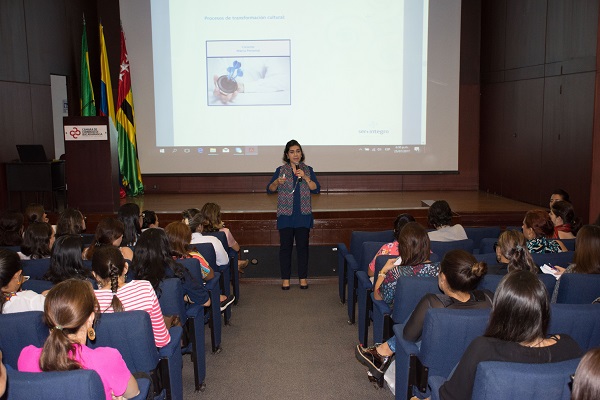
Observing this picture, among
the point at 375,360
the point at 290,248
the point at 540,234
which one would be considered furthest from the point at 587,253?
the point at 290,248

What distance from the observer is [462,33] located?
382 inches

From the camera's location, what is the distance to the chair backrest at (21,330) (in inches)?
94.2

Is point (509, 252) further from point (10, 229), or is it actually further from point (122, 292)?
point (10, 229)

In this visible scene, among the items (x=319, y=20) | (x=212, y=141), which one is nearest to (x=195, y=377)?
(x=212, y=141)

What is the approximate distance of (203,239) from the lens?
457 centimetres

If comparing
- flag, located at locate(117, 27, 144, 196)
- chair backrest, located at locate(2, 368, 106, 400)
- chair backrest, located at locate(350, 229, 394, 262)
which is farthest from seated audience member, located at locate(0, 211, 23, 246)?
flag, located at locate(117, 27, 144, 196)

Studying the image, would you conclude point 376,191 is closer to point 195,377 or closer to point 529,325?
point 195,377

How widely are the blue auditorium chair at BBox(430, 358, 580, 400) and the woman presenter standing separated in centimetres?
391

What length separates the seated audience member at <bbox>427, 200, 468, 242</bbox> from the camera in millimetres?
4555

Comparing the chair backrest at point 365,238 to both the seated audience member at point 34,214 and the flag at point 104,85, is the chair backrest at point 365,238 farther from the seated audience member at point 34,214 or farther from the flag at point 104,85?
the flag at point 104,85

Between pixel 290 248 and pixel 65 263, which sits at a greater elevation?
pixel 65 263

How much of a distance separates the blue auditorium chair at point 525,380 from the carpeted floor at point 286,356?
1762 millimetres

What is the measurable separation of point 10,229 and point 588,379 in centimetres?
411

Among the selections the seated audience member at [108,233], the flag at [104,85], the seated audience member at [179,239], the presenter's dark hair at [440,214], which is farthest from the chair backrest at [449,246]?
the flag at [104,85]
